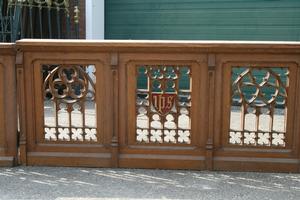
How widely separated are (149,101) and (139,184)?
36.8 inches

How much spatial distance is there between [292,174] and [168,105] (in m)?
1.52

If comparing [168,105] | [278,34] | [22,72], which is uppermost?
[278,34]

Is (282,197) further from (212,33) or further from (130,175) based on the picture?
(212,33)

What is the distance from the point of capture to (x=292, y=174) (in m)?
5.12

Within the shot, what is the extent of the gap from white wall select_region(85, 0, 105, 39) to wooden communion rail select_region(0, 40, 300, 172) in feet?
17.4

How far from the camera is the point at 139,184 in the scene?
4832 mm

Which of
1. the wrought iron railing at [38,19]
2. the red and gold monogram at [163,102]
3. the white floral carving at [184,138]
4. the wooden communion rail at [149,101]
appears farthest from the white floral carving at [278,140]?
the wrought iron railing at [38,19]

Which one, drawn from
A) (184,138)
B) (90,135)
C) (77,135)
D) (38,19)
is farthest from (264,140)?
(38,19)

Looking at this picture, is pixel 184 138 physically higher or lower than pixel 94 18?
lower

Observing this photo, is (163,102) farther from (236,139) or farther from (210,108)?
(236,139)

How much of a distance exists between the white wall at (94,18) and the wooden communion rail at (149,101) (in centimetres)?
531

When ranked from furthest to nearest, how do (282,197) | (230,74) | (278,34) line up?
(278,34) < (230,74) < (282,197)

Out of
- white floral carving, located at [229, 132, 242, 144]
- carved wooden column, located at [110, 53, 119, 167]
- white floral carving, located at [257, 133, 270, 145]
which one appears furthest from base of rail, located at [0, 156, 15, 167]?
white floral carving, located at [257, 133, 270, 145]

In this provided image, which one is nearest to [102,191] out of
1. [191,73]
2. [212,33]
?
[191,73]
